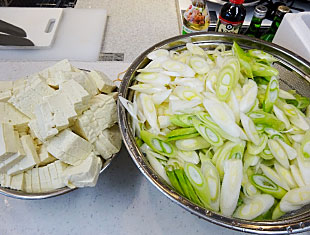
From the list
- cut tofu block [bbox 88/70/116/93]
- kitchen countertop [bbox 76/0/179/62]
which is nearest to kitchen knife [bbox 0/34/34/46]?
kitchen countertop [bbox 76/0/179/62]

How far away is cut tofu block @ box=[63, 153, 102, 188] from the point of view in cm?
75

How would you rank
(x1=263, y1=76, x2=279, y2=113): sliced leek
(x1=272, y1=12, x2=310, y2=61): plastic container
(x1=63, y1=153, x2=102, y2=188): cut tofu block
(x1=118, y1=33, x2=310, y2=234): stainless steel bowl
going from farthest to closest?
(x1=272, y1=12, x2=310, y2=61): plastic container
(x1=263, y1=76, x2=279, y2=113): sliced leek
(x1=63, y1=153, x2=102, y2=188): cut tofu block
(x1=118, y1=33, x2=310, y2=234): stainless steel bowl

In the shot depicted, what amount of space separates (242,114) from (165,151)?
27 cm

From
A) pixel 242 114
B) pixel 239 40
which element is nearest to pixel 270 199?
pixel 242 114

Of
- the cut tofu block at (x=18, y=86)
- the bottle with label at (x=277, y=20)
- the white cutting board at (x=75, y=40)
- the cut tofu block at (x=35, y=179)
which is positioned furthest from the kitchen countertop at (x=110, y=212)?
the bottle with label at (x=277, y=20)

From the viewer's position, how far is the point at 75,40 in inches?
60.8

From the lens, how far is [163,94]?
886 millimetres

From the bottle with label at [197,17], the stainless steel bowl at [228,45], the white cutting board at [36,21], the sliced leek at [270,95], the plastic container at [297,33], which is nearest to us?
the stainless steel bowl at [228,45]

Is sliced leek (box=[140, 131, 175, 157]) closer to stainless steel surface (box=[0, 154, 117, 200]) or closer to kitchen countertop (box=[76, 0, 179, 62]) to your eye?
stainless steel surface (box=[0, 154, 117, 200])

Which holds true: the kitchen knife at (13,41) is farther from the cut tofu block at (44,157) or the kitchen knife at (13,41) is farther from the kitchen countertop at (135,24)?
the cut tofu block at (44,157)

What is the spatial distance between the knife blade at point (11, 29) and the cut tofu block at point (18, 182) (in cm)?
97

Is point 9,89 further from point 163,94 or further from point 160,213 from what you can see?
point 160,213

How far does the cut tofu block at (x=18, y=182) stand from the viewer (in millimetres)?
771

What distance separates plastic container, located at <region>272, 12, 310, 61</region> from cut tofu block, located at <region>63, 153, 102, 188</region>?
0.94 metres
